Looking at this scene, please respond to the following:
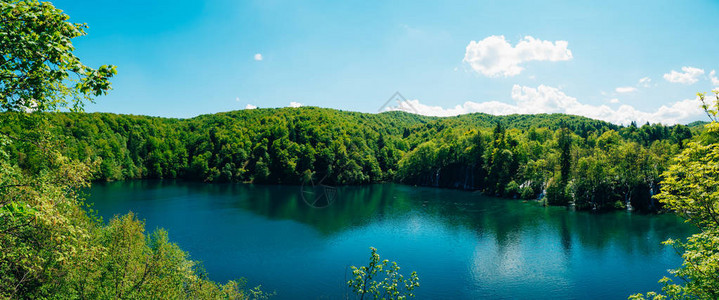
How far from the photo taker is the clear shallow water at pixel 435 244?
28484 mm

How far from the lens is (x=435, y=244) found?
39594 millimetres

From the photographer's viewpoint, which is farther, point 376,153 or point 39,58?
point 376,153

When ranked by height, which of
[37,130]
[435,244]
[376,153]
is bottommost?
[435,244]

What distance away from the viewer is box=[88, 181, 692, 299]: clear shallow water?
93.5 feet

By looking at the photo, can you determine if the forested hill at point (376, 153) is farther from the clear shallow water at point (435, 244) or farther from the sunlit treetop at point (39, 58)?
the sunlit treetop at point (39, 58)

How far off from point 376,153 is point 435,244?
7903cm

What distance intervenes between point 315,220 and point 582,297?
35.1m

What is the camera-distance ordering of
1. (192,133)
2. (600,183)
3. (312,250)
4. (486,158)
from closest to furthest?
(312,250)
(600,183)
(486,158)
(192,133)

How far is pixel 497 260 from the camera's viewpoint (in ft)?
112

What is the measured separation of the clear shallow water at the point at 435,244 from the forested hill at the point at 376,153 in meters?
8.10

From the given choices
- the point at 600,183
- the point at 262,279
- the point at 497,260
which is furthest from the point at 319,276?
the point at 600,183

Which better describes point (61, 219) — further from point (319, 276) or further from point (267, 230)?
point (267, 230)

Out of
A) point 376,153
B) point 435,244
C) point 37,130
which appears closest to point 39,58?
point 37,130

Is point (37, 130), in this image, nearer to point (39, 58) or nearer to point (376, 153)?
point (39, 58)
